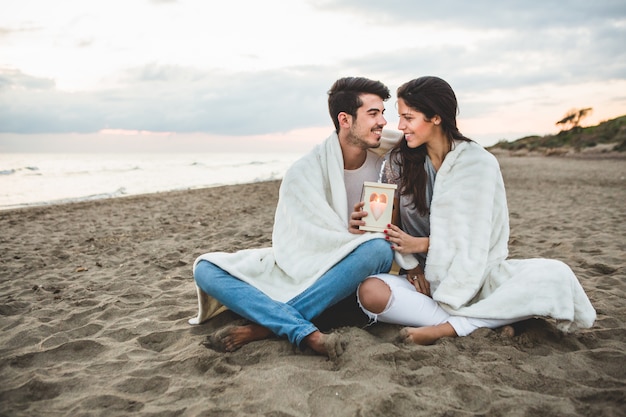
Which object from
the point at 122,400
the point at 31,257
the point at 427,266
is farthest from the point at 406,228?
the point at 31,257

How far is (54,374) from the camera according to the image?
2.35 meters

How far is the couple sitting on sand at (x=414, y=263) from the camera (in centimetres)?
245

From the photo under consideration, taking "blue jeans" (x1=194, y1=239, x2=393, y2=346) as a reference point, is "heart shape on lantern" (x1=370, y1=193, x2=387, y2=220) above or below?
above

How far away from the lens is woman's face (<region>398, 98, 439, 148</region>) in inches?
104

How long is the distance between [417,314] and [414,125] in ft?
3.56

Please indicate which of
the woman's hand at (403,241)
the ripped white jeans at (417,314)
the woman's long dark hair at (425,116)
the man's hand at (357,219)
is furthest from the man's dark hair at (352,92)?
the ripped white jeans at (417,314)

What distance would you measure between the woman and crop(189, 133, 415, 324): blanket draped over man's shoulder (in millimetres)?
217

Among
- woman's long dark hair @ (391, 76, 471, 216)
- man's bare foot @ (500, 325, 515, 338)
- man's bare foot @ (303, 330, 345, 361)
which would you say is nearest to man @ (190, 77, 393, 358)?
man's bare foot @ (303, 330, 345, 361)

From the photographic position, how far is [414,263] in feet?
8.85

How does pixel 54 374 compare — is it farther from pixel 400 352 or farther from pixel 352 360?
pixel 400 352

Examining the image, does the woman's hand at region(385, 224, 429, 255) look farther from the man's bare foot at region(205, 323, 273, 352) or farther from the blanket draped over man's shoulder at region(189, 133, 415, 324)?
the man's bare foot at region(205, 323, 273, 352)

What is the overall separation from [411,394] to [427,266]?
84 centimetres

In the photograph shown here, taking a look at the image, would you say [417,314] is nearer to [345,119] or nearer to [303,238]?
[303,238]

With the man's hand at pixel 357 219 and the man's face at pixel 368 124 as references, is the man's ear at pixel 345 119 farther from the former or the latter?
the man's hand at pixel 357 219
